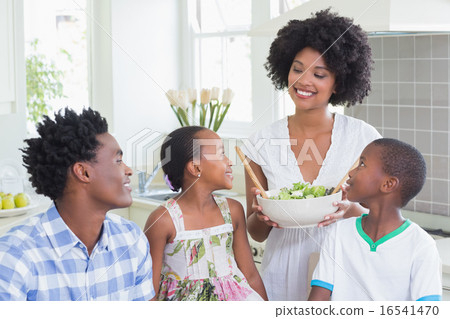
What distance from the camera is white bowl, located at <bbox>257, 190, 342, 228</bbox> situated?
57.2 inches

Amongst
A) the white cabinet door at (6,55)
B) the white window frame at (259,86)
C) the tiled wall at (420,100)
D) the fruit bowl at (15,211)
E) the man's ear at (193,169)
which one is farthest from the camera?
the white window frame at (259,86)

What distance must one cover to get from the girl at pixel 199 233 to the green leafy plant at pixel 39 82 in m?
1.91

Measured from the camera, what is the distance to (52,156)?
1.29 metres

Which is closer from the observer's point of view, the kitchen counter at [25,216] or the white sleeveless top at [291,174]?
the white sleeveless top at [291,174]

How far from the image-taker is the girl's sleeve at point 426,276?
1.32 m

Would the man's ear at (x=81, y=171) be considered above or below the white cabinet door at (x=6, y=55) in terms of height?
below

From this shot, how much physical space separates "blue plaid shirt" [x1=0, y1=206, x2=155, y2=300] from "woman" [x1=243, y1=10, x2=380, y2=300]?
0.38 metres

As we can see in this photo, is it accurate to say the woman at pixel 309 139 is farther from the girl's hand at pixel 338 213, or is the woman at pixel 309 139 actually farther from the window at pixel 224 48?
the window at pixel 224 48

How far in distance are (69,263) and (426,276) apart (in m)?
0.73

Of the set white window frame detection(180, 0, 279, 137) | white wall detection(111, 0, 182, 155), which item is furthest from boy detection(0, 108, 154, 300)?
white wall detection(111, 0, 182, 155)

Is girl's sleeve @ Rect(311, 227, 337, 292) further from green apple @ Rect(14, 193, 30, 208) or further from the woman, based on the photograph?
green apple @ Rect(14, 193, 30, 208)

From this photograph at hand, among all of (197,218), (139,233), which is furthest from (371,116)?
(139,233)

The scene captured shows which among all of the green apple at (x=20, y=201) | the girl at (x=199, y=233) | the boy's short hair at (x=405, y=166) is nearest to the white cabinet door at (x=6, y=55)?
the green apple at (x=20, y=201)

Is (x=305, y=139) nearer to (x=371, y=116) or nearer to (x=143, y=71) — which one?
(x=371, y=116)
